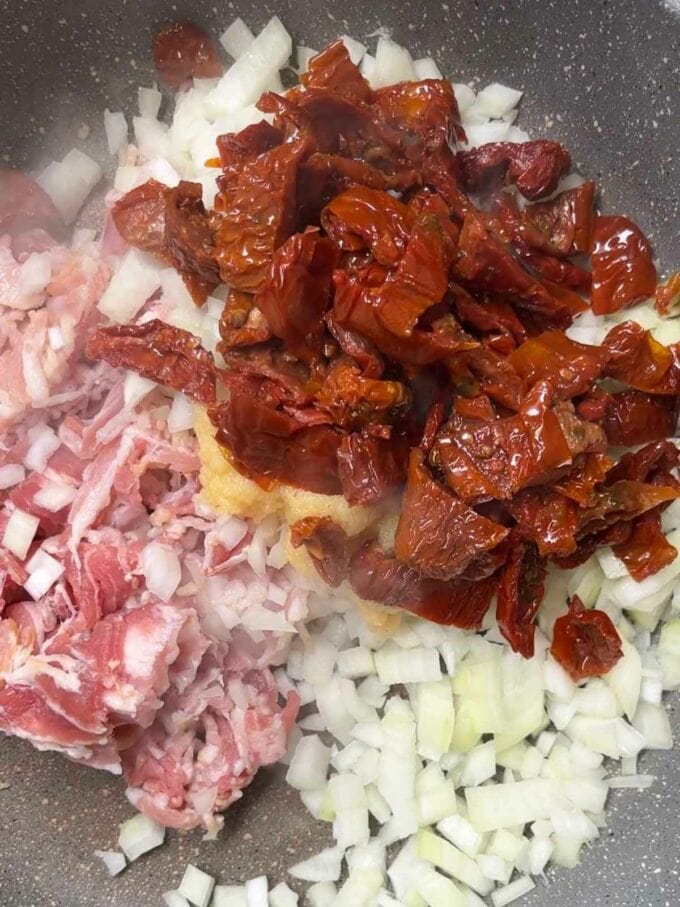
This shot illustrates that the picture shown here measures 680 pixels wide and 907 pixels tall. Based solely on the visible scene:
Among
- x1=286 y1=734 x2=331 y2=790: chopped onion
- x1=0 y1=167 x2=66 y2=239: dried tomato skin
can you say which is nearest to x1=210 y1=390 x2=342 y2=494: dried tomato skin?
x1=286 y1=734 x2=331 y2=790: chopped onion

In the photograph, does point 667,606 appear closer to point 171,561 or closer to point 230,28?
point 171,561

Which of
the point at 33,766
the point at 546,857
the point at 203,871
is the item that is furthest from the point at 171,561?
the point at 546,857

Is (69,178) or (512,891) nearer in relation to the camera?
(512,891)

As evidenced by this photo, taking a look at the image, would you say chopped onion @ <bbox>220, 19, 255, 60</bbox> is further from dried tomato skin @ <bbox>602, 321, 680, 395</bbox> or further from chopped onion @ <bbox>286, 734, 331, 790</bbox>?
chopped onion @ <bbox>286, 734, 331, 790</bbox>

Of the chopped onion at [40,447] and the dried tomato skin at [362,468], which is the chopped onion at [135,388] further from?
the dried tomato skin at [362,468]

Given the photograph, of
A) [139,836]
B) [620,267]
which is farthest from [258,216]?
[139,836]

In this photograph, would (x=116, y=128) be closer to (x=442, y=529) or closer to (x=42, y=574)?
(x=42, y=574)
